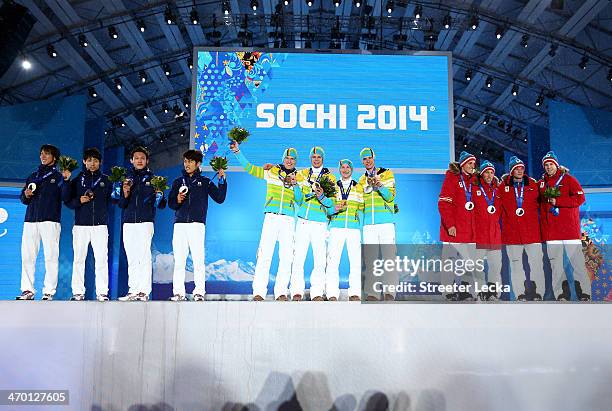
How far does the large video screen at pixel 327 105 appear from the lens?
39.0 feet


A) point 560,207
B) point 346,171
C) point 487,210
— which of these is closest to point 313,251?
point 346,171

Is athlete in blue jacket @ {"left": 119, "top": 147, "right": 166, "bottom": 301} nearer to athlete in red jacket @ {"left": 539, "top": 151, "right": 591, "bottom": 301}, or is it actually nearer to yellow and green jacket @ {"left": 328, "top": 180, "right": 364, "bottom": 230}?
yellow and green jacket @ {"left": 328, "top": 180, "right": 364, "bottom": 230}

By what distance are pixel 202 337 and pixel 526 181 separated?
4377 millimetres

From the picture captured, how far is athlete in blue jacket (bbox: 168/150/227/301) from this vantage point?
6863 millimetres

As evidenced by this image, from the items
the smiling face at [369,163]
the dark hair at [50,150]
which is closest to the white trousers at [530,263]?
the smiling face at [369,163]

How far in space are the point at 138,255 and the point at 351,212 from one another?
7.95ft

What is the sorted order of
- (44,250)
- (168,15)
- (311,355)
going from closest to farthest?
(311,355), (44,250), (168,15)

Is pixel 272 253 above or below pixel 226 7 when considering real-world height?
below

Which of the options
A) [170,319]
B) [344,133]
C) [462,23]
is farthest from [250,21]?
[170,319]

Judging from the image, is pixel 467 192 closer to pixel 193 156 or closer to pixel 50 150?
pixel 193 156

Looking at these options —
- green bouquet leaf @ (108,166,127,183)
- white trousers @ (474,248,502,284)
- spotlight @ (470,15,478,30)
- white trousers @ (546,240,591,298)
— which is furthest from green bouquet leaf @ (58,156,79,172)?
spotlight @ (470,15,478,30)

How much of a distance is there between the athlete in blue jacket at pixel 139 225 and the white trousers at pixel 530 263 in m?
3.80

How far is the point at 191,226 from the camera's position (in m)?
6.94

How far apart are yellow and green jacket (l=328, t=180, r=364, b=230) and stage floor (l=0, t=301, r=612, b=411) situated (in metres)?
1.84
